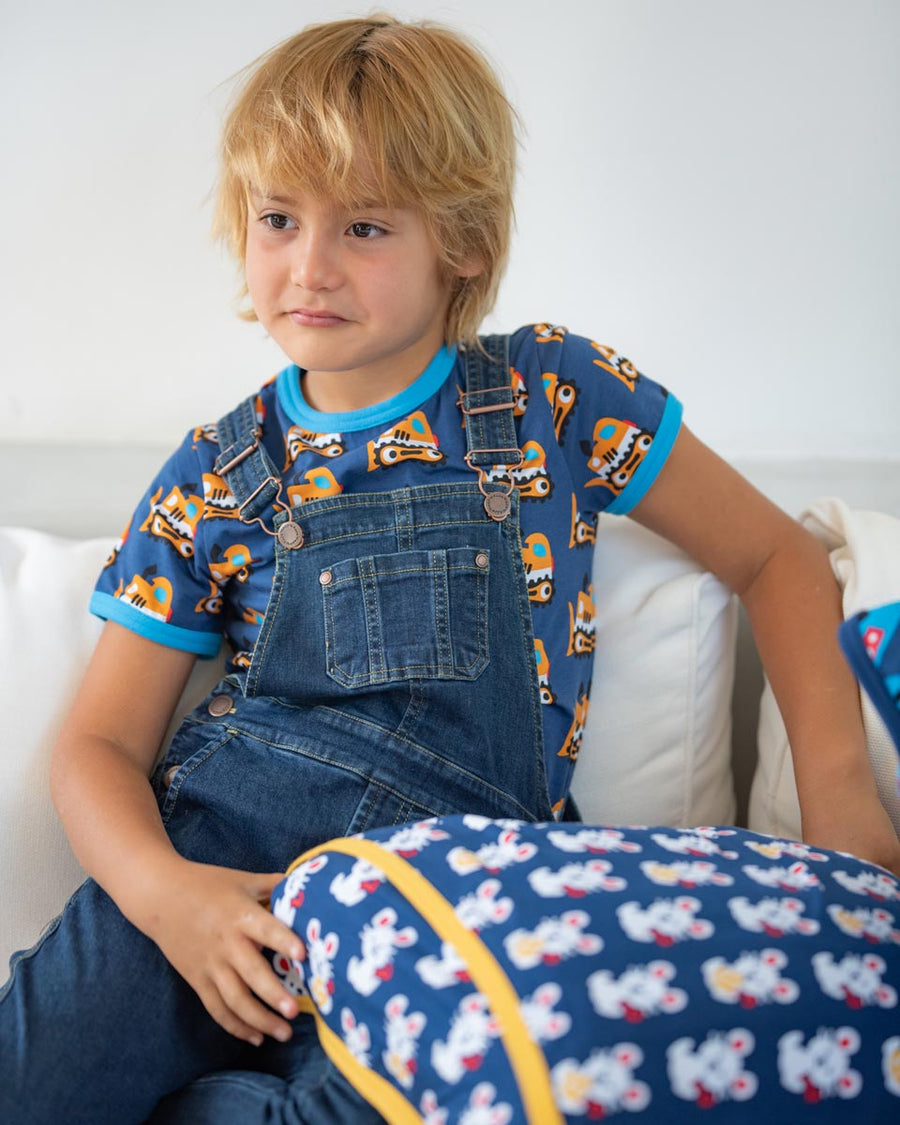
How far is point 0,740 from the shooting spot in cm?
93

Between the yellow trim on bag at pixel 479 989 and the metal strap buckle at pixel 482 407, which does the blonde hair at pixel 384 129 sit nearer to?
the metal strap buckle at pixel 482 407

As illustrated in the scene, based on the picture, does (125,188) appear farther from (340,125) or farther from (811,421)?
(811,421)

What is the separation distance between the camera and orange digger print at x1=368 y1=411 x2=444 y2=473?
0.93m

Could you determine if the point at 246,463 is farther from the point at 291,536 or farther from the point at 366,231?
the point at 366,231

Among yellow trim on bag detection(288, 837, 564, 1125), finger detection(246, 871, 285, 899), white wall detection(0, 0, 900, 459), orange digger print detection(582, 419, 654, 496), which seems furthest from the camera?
white wall detection(0, 0, 900, 459)

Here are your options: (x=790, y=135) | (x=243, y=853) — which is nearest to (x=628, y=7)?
(x=790, y=135)

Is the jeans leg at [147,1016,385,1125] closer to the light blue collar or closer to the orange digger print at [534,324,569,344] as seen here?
the light blue collar

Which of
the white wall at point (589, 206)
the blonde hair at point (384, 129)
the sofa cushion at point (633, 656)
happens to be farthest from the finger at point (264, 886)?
the white wall at point (589, 206)

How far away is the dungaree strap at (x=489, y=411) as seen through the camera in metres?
0.93

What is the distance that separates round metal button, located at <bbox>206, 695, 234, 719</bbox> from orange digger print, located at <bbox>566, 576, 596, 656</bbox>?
28 cm

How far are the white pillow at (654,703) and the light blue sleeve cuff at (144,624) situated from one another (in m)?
0.36

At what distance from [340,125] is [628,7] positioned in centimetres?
57

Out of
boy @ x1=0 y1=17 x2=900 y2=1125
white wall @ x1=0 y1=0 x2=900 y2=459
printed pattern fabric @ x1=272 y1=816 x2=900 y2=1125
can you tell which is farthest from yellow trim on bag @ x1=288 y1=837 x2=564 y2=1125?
white wall @ x1=0 y1=0 x2=900 y2=459

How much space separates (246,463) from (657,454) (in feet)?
1.13
